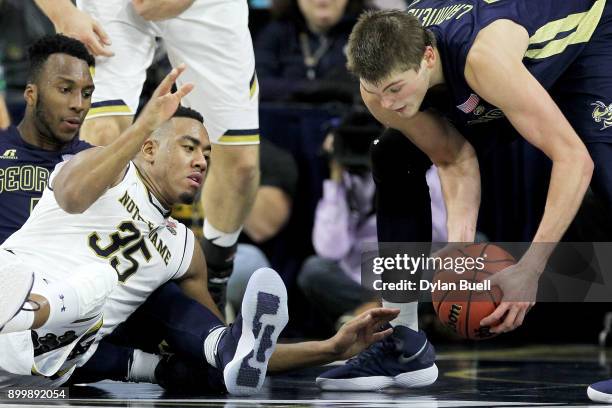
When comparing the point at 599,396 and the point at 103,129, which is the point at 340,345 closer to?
the point at 599,396

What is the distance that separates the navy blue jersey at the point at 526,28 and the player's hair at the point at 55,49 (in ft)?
4.58

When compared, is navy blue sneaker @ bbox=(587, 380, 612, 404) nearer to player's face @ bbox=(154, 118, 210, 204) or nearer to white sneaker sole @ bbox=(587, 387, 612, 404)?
white sneaker sole @ bbox=(587, 387, 612, 404)

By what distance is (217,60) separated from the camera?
4.99 m

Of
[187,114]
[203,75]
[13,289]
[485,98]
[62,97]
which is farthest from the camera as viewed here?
[203,75]

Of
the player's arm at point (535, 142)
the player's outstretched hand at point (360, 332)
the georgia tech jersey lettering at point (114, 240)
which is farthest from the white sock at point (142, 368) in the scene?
the player's arm at point (535, 142)

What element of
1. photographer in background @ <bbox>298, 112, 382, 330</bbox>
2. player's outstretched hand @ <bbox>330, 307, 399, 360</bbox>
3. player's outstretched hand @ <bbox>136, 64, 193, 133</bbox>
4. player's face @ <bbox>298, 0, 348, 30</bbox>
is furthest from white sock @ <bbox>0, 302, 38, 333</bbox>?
player's face @ <bbox>298, 0, 348, 30</bbox>

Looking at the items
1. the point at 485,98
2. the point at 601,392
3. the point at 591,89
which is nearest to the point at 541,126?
the point at 485,98

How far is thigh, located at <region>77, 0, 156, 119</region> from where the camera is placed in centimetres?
480

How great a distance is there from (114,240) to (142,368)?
0.55m

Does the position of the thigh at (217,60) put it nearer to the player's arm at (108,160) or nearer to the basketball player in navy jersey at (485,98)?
the basketball player in navy jersey at (485,98)

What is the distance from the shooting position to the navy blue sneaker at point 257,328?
149 inches

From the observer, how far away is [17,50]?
7219 mm

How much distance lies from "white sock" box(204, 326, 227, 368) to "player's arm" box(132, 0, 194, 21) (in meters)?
1.52

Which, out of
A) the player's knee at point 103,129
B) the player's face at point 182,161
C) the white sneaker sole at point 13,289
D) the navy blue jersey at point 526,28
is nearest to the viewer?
the white sneaker sole at point 13,289
